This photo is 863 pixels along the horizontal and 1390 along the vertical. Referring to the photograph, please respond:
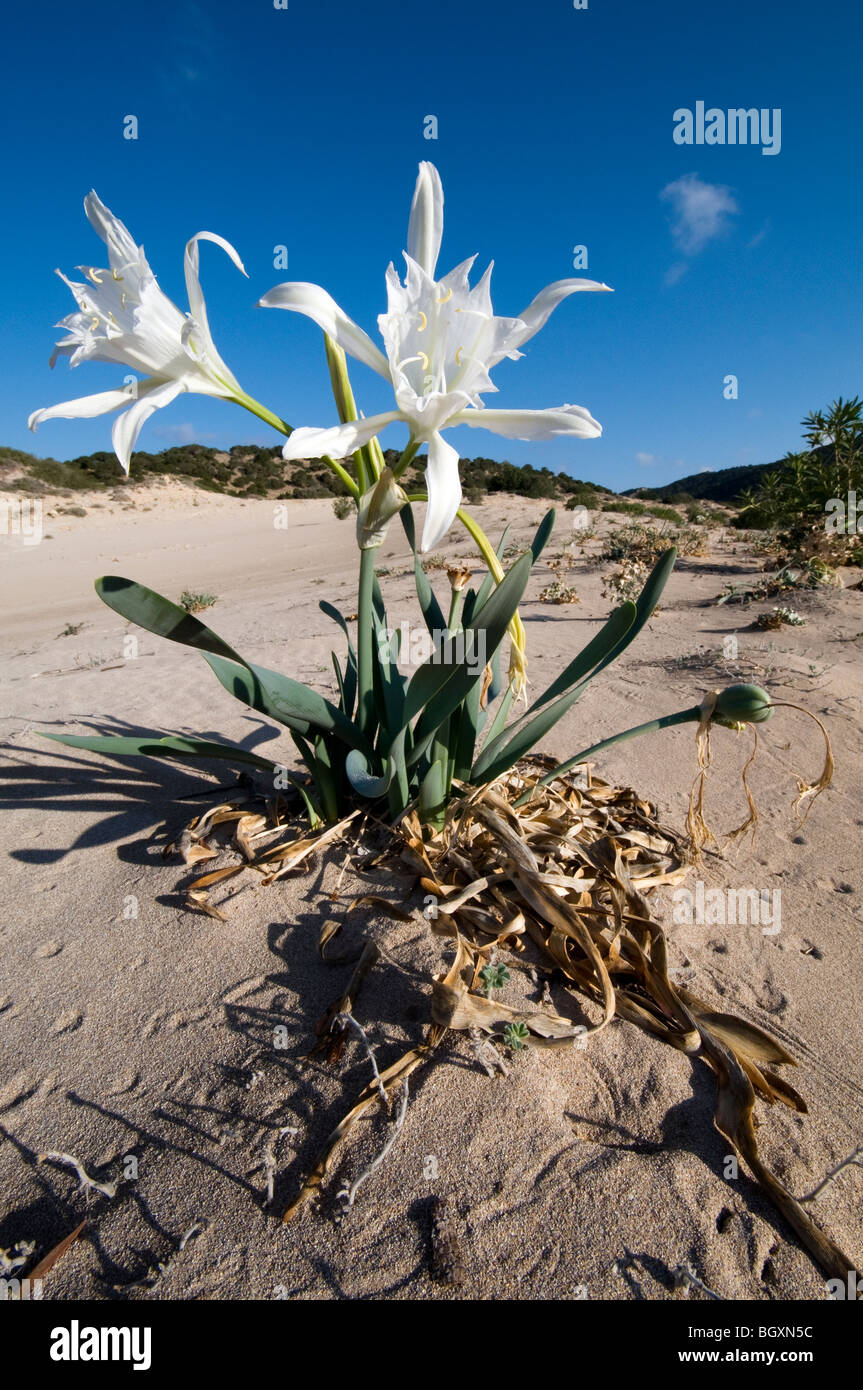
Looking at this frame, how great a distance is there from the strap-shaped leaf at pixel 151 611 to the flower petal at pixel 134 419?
0.31m

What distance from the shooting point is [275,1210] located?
3.80 ft

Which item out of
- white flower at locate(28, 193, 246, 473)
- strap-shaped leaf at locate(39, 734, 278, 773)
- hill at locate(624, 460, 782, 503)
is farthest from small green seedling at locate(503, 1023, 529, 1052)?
hill at locate(624, 460, 782, 503)

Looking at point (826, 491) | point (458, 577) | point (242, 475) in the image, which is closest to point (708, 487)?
point (242, 475)

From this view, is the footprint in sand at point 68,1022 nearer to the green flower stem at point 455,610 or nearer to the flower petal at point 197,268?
the green flower stem at point 455,610

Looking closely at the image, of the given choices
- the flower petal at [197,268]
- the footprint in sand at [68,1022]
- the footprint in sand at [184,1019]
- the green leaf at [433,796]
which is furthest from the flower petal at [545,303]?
the footprint in sand at [68,1022]

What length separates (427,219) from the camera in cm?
146

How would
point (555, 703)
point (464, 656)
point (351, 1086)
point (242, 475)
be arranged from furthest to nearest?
1. point (242, 475)
2. point (555, 703)
3. point (464, 656)
4. point (351, 1086)

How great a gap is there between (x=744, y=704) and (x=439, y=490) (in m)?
0.95

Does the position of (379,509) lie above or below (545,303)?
below

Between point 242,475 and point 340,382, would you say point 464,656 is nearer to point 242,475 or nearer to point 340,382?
point 340,382

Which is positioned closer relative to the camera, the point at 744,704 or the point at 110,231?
the point at 110,231

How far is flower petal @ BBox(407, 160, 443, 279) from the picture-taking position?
1.45 meters

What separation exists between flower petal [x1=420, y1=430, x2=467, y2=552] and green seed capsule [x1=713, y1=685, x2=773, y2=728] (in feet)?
2.84
